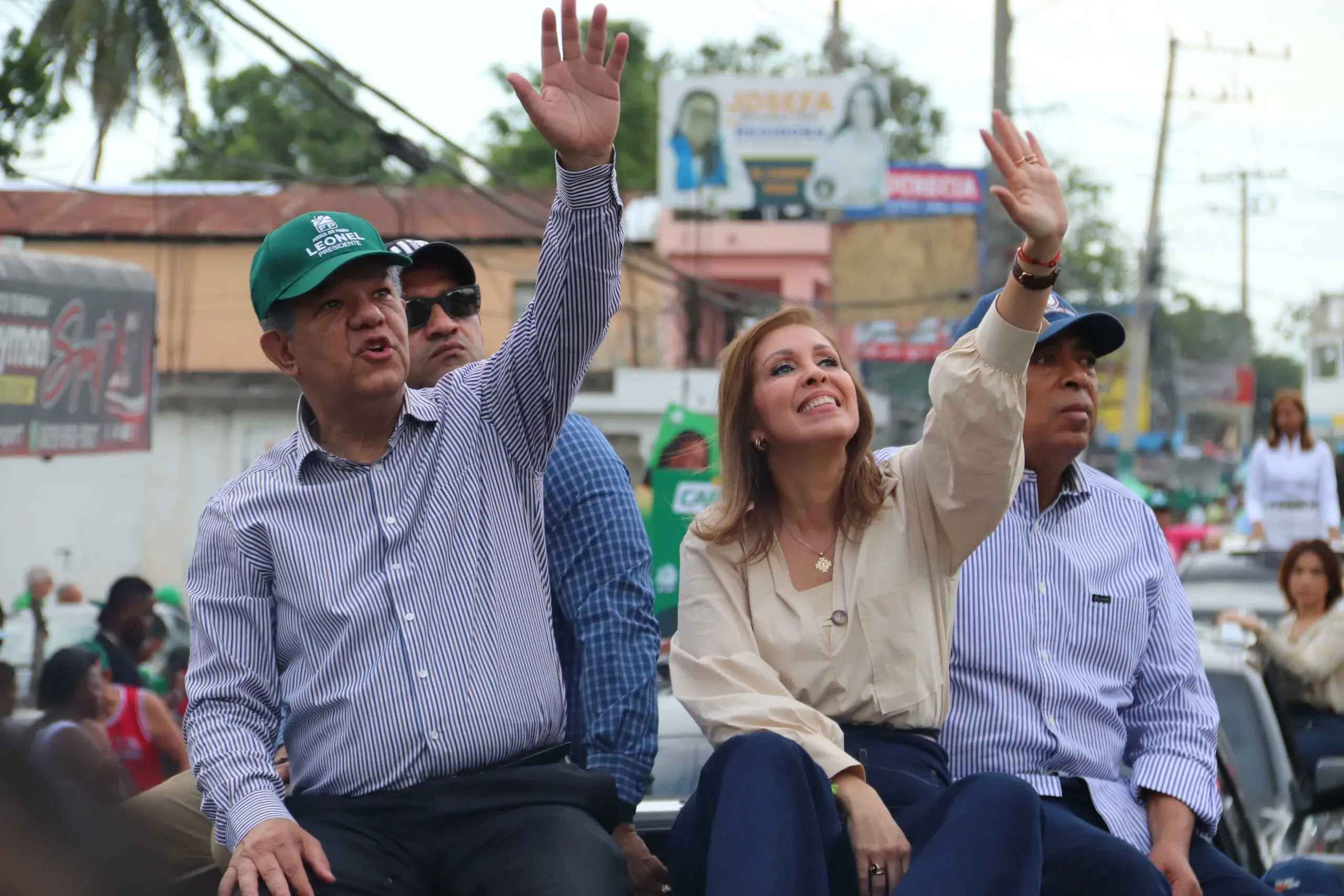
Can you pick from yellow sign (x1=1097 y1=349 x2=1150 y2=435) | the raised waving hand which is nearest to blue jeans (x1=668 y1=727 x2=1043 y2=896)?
the raised waving hand

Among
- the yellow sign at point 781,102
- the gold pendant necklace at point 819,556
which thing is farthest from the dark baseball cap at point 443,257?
the yellow sign at point 781,102

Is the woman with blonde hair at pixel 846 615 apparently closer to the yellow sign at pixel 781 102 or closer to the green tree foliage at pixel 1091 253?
the yellow sign at pixel 781 102

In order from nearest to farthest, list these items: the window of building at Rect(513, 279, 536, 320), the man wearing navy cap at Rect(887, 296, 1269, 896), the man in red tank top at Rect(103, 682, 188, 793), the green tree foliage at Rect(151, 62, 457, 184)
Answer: the man wearing navy cap at Rect(887, 296, 1269, 896) → the man in red tank top at Rect(103, 682, 188, 793) → the window of building at Rect(513, 279, 536, 320) → the green tree foliage at Rect(151, 62, 457, 184)

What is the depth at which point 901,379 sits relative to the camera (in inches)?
1271

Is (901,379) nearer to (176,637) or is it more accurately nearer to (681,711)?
(176,637)

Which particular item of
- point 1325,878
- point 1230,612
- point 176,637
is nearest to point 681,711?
point 1325,878

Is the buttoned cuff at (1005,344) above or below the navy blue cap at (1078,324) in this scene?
below

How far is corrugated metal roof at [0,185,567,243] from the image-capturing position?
29.2 m

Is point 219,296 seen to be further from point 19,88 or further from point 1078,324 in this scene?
point 1078,324

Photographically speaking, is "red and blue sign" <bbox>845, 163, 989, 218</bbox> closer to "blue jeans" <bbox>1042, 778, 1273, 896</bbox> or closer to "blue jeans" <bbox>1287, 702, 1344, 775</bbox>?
"blue jeans" <bbox>1287, 702, 1344, 775</bbox>

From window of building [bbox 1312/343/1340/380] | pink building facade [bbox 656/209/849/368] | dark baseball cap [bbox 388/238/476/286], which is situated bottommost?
dark baseball cap [bbox 388/238/476/286]

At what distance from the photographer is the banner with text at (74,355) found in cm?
980

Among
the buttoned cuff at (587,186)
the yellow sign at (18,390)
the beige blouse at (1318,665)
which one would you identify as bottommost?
the beige blouse at (1318,665)

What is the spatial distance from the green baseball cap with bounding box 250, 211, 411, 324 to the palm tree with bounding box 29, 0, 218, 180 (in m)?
14.2
